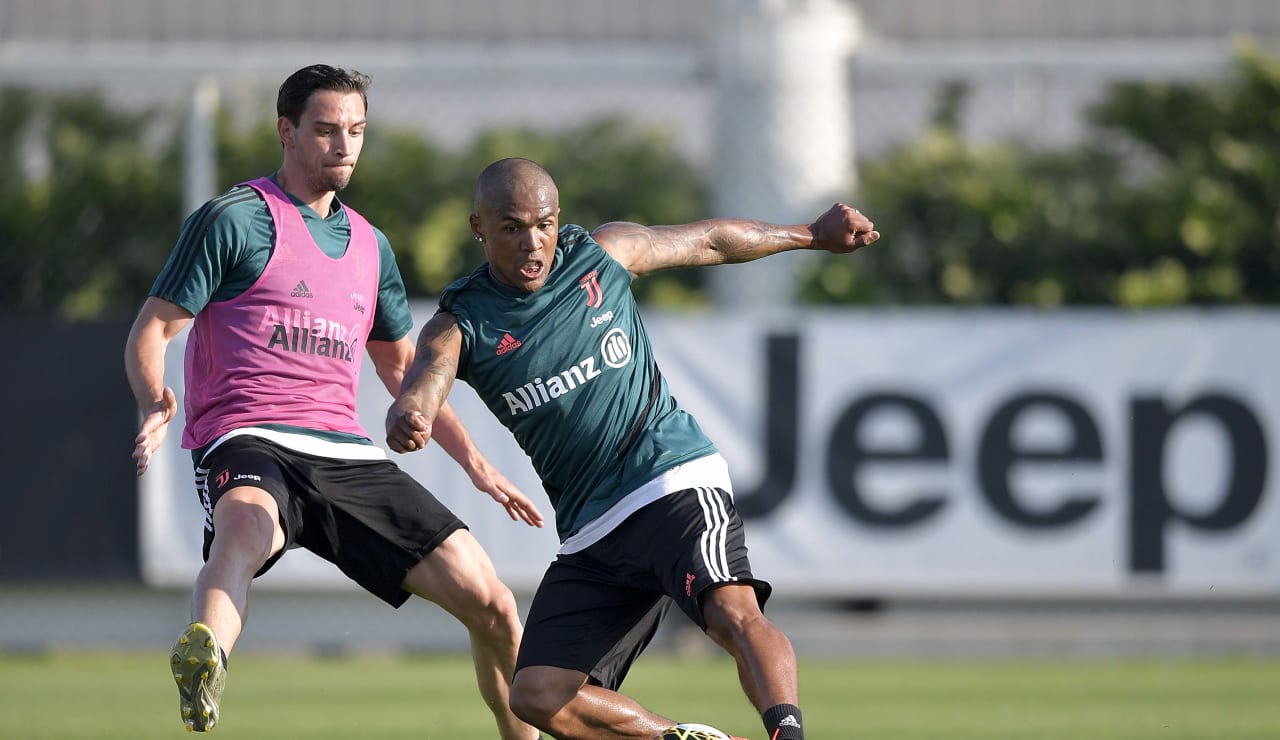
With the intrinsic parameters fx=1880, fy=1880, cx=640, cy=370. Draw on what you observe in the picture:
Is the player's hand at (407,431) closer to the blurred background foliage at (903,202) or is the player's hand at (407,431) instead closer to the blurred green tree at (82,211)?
the blurred background foliage at (903,202)

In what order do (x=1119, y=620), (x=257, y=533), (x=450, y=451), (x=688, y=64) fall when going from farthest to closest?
(x=688, y=64), (x=1119, y=620), (x=450, y=451), (x=257, y=533)

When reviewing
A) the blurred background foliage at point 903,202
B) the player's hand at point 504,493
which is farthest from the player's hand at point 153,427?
the blurred background foliage at point 903,202

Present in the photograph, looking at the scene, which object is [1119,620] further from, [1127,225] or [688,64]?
[688,64]

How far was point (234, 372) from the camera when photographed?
6.70 meters

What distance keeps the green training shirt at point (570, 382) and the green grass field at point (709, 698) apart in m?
2.83

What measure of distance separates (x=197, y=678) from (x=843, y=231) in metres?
2.75

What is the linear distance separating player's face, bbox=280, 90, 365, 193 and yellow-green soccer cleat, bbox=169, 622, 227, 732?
1.77 metres

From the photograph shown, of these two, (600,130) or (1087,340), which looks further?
(600,130)

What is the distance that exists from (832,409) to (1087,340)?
1826 mm

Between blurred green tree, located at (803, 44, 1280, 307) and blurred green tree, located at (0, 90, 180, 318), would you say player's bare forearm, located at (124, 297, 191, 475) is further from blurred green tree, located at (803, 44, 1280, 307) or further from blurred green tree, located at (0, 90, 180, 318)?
blurred green tree, located at (0, 90, 180, 318)

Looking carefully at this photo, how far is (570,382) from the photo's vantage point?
638 centimetres

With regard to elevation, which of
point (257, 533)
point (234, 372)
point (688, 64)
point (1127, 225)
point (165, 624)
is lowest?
point (165, 624)

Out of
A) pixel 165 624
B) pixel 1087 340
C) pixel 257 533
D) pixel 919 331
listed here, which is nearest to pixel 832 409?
pixel 919 331

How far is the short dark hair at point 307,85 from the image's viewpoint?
6676 millimetres
